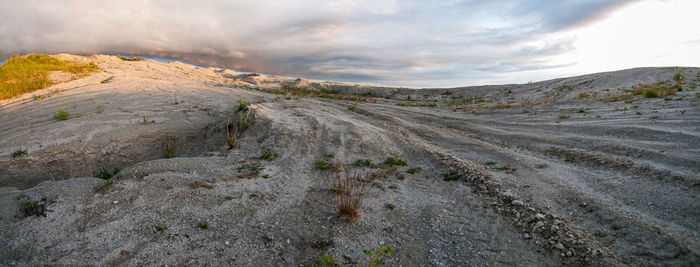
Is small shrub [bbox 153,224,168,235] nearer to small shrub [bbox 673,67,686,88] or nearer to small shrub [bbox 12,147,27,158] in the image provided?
small shrub [bbox 12,147,27,158]

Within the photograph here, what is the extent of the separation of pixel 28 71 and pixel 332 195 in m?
21.7

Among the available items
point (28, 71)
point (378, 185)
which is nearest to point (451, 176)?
point (378, 185)

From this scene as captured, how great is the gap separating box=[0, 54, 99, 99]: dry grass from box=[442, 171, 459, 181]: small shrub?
18532 mm

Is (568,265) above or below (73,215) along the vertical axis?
below

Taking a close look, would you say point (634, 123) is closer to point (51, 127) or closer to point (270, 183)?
point (270, 183)

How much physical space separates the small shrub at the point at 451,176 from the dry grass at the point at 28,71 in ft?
60.8

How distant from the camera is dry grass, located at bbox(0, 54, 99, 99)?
1349 centimetres

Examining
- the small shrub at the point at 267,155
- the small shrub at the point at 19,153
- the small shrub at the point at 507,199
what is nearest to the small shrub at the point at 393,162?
the small shrub at the point at 507,199

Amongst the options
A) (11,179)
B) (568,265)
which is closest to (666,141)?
(568,265)

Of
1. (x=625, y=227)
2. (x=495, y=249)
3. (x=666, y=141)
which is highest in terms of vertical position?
(x=666, y=141)

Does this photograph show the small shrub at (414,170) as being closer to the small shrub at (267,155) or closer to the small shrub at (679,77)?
the small shrub at (267,155)

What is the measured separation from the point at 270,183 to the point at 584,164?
23.6 ft

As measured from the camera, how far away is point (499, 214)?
15.1 ft

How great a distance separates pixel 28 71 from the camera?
53.2ft
